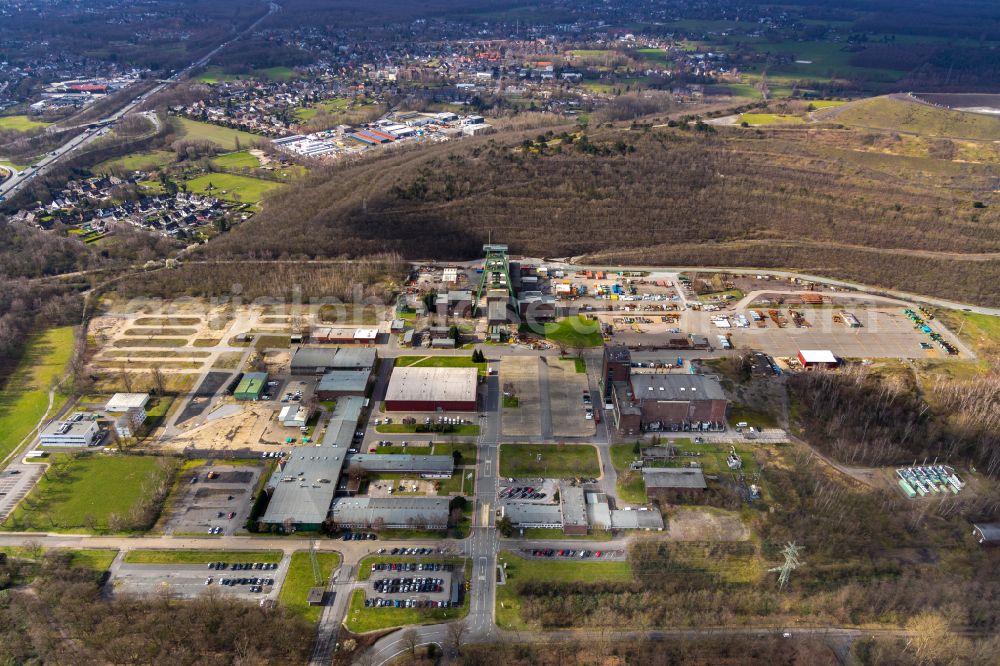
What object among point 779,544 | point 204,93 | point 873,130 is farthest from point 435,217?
point 204,93

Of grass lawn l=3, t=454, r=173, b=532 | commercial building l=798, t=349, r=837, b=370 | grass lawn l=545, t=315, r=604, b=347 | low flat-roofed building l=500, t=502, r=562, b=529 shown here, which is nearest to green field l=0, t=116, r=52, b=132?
grass lawn l=3, t=454, r=173, b=532

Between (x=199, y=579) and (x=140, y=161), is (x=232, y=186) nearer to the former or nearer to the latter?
(x=140, y=161)

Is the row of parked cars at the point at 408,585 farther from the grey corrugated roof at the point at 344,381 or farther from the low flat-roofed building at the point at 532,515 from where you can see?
the grey corrugated roof at the point at 344,381

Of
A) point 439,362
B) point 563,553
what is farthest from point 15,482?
point 563,553

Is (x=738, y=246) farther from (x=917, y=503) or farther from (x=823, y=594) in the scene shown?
(x=823, y=594)

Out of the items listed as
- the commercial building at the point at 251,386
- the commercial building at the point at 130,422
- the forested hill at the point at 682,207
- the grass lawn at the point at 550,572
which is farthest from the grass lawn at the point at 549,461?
the forested hill at the point at 682,207

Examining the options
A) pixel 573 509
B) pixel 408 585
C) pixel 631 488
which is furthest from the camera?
pixel 631 488
